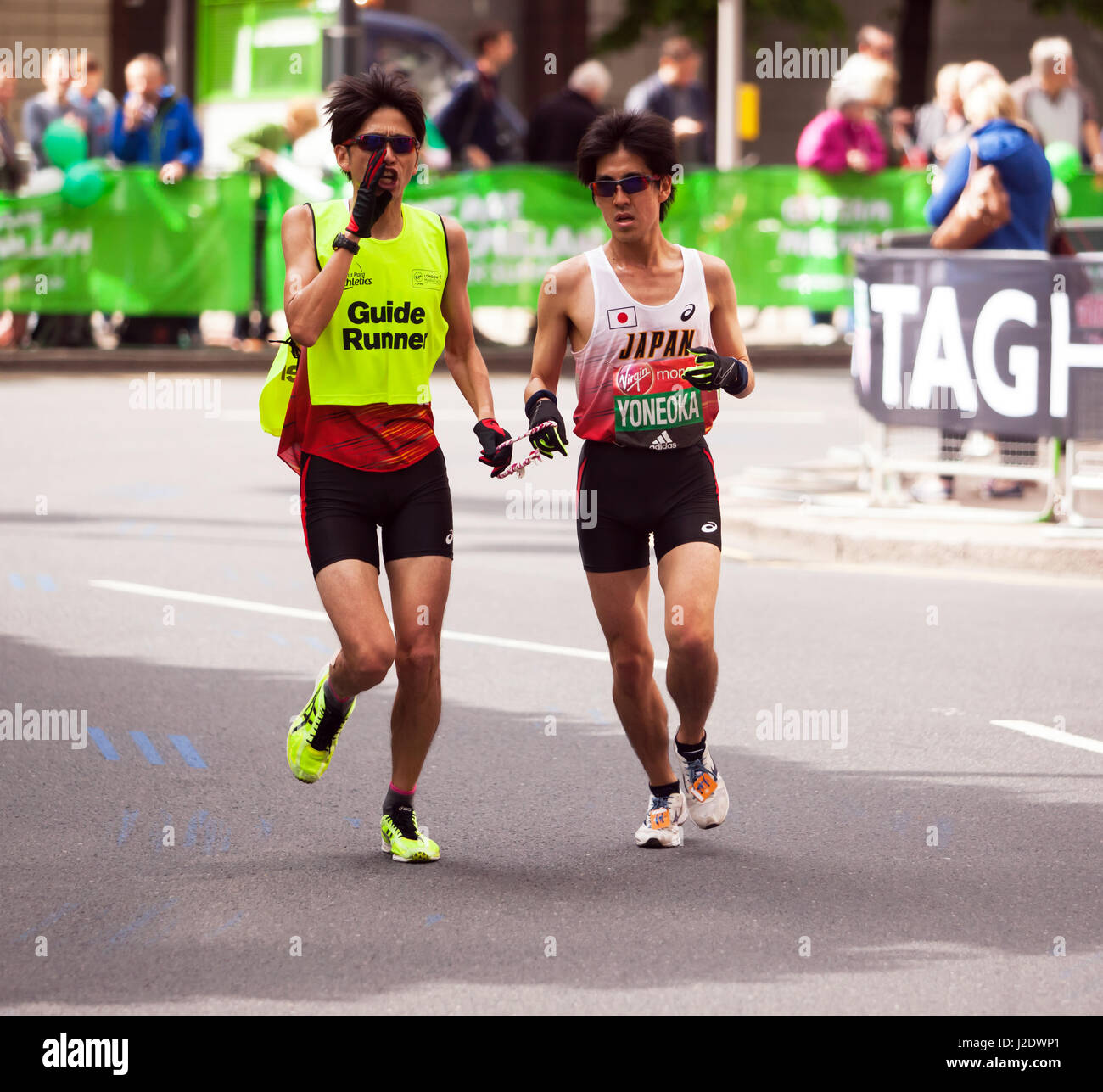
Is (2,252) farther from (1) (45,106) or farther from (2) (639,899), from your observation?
(2) (639,899)

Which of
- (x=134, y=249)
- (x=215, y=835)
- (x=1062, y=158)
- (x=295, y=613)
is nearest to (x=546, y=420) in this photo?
(x=215, y=835)

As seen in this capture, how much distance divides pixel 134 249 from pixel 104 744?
12897 mm

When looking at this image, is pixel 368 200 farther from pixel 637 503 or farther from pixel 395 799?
pixel 395 799

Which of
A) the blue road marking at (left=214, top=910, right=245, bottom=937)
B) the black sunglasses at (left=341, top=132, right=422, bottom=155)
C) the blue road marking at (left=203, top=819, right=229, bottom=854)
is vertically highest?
the black sunglasses at (left=341, top=132, right=422, bottom=155)

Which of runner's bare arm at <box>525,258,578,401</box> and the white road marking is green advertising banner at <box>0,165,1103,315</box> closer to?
the white road marking

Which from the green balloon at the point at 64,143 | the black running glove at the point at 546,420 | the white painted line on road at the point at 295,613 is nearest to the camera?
the black running glove at the point at 546,420

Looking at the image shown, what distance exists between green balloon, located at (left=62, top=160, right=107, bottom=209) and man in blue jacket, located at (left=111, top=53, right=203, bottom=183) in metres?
0.71

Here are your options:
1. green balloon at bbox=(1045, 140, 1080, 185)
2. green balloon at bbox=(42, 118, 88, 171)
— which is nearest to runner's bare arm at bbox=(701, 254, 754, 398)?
green balloon at bbox=(42, 118, 88, 171)

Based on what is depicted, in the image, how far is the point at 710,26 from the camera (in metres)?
32.9

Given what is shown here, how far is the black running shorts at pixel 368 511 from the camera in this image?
5.91m

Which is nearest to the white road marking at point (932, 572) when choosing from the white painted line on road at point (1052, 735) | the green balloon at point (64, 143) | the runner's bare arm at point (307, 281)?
the white painted line on road at point (1052, 735)

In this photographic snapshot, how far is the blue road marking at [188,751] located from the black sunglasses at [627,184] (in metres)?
2.31

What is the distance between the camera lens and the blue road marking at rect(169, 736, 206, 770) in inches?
282

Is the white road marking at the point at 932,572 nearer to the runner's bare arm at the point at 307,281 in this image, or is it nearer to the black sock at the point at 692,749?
the black sock at the point at 692,749
